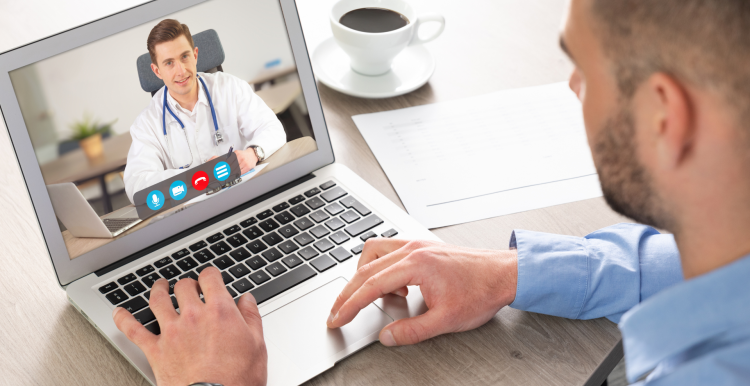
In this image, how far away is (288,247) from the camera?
91 cm

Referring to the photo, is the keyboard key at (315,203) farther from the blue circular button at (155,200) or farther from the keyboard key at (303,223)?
the blue circular button at (155,200)

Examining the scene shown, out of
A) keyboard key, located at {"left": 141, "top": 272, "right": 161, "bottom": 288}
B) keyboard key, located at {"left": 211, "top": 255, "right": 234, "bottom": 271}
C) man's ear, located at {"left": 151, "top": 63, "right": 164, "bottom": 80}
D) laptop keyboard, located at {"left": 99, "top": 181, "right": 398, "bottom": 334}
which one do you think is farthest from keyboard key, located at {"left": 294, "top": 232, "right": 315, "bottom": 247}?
man's ear, located at {"left": 151, "top": 63, "right": 164, "bottom": 80}

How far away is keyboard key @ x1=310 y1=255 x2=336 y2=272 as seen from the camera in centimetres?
88

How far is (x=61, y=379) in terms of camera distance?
0.76m

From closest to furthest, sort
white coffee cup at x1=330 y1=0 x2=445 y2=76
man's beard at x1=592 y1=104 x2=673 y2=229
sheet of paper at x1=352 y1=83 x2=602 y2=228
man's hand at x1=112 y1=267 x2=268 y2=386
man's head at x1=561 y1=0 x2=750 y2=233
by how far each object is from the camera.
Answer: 1. man's head at x1=561 y1=0 x2=750 y2=233
2. man's beard at x1=592 y1=104 x2=673 y2=229
3. man's hand at x1=112 y1=267 x2=268 y2=386
4. sheet of paper at x1=352 y1=83 x2=602 y2=228
5. white coffee cup at x1=330 y1=0 x2=445 y2=76

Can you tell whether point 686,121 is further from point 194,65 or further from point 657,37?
point 194,65

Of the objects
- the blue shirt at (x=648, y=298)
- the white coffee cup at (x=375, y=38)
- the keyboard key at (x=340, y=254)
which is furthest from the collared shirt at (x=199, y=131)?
the blue shirt at (x=648, y=298)

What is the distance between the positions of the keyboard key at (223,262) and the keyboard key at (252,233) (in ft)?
0.17

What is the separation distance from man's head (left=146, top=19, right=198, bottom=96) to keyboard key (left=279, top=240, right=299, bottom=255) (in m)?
0.26

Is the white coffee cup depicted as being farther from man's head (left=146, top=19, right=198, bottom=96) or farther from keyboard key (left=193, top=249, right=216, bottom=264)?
keyboard key (left=193, top=249, right=216, bottom=264)

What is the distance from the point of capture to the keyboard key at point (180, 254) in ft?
2.94

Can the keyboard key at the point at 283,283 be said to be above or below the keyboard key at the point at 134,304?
below

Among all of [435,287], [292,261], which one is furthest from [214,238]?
[435,287]

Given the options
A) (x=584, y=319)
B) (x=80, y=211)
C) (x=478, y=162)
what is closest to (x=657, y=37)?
(x=584, y=319)
